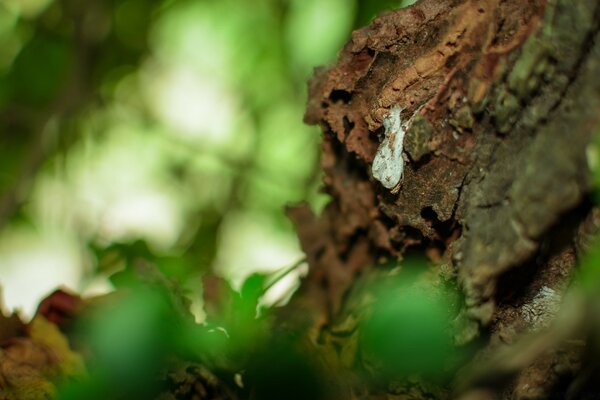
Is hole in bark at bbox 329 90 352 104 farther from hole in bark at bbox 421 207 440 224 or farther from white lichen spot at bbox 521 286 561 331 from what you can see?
white lichen spot at bbox 521 286 561 331

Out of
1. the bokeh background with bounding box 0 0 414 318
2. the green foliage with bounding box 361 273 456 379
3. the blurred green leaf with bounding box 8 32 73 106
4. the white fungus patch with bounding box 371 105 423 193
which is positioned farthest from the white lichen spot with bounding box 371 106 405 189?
the blurred green leaf with bounding box 8 32 73 106

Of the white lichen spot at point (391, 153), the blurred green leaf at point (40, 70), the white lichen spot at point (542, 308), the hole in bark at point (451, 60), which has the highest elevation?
the blurred green leaf at point (40, 70)

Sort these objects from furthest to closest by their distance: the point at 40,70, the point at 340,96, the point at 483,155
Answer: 1. the point at 40,70
2. the point at 340,96
3. the point at 483,155

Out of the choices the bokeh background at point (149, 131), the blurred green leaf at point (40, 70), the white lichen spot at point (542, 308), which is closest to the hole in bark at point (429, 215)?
the white lichen spot at point (542, 308)

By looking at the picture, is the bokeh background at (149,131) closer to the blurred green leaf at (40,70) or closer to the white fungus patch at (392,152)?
the blurred green leaf at (40,70)

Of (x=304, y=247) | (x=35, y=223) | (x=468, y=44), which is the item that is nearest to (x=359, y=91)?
(x=468, y=44)

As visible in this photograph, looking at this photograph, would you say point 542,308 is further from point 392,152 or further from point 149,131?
point 149,131

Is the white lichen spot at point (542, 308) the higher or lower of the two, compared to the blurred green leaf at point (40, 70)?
lower

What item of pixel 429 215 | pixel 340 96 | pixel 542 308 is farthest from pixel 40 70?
pixel 542 308
